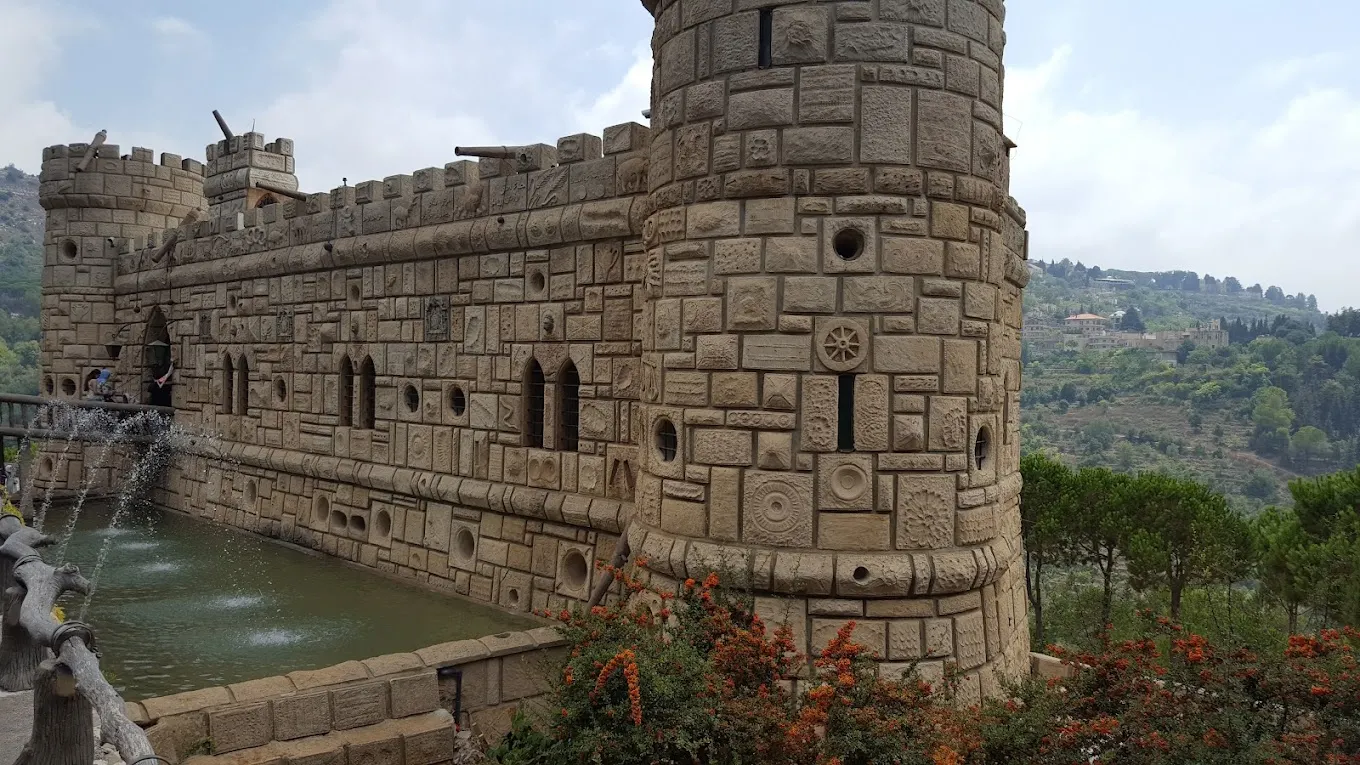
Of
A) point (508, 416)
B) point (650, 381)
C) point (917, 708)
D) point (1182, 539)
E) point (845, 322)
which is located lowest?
point (1182, 539)

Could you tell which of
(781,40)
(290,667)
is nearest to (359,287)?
(290,667)

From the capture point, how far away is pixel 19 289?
61.5 m

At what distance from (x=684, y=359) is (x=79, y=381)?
1515 cm

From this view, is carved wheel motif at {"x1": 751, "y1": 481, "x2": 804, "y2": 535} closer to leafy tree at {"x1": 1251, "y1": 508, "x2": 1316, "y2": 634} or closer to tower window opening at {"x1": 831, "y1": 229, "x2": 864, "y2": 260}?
tower window opening at {"x1": 831, "y1": 229, "x2": 864, "y2": 260}

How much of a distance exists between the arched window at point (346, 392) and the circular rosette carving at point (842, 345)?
25.5 feet

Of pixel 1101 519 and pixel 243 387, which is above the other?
pixel 243 387

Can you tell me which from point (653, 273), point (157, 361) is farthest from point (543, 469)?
point (157, 361)

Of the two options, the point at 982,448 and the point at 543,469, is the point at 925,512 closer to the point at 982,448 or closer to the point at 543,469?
the point at 982,448

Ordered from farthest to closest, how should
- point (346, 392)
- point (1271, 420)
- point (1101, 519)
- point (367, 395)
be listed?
point (1271, 420), point (1101, 519), point (346, 392), point (367, 395)

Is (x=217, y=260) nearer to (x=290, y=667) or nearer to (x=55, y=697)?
(x=290, y=667)

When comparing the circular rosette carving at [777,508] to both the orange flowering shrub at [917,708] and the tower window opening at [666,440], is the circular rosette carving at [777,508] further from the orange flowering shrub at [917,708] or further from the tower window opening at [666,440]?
the orange flowering shrub at [917,708]

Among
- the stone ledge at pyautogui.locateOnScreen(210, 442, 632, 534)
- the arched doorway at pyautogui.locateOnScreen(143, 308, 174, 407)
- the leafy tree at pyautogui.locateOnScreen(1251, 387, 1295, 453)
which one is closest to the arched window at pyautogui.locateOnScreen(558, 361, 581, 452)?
the stone ledge at pyautogui.locateOnScreen(210, 442, 632, 534)

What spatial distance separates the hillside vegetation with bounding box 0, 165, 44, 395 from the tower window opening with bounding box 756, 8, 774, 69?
98.3 feet

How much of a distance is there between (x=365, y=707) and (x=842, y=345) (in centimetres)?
419
